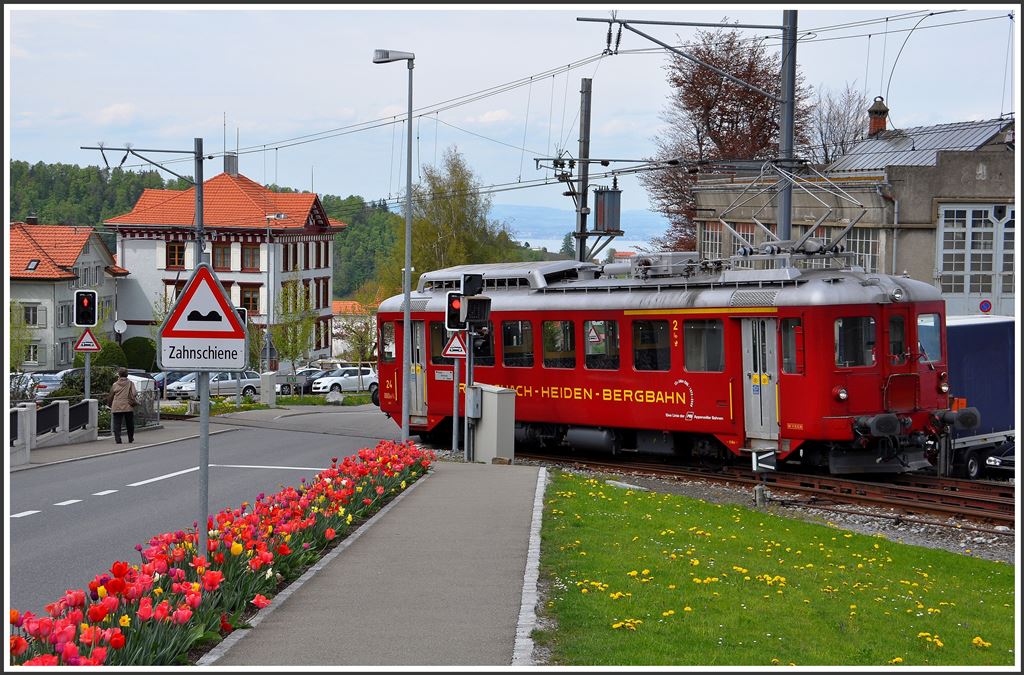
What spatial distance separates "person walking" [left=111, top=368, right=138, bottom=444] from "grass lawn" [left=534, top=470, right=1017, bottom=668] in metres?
15.7

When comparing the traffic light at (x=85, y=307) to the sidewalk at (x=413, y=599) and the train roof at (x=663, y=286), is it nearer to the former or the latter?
the train roof at (x=663, y=286)

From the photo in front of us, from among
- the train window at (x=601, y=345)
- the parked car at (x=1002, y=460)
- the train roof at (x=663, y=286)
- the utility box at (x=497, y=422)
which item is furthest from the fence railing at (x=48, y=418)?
the parked car at (x=1002, y=460)

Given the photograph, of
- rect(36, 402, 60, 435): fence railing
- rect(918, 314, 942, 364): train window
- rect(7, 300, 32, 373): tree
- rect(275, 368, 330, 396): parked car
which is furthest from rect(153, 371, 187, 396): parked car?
rect(918, 314, 942, 364): train window

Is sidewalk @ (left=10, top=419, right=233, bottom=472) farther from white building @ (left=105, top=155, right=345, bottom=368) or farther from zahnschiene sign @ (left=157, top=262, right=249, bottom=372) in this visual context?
white building @ (left=105, top=155, right=345, bottom=368)

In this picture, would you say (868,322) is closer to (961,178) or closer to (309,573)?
(309,573)

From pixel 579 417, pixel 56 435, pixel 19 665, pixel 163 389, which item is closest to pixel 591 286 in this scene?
pixel 579 417

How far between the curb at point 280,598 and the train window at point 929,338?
9.67 metres

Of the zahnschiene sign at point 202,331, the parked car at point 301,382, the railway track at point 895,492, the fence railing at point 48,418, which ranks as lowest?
the parked car at point 301,382

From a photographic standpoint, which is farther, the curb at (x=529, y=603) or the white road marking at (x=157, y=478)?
the white road marking at (x=157, y=478)

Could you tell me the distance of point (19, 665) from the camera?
751cm

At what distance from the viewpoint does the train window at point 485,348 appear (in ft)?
82.4

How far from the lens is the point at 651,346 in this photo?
73.4ft

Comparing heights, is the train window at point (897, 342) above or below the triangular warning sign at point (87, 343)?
above

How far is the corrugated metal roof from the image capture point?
44.9 meters
